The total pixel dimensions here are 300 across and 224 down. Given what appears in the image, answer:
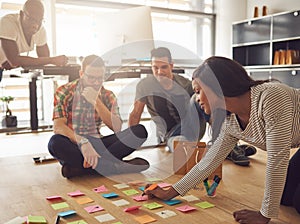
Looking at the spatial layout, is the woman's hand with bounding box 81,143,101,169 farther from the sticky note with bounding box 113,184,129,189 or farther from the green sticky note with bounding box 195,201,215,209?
the green sticky note with bounding box 195,201,215,209

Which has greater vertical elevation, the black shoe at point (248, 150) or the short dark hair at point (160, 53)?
the short dark hair at point (160, 53)

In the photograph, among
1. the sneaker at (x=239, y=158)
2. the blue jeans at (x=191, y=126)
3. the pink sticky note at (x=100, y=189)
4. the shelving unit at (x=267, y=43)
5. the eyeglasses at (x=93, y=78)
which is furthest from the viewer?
the shelving unit at (x=267, y=43)

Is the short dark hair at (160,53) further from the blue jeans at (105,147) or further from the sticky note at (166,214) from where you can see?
the sticky note at (166,214)

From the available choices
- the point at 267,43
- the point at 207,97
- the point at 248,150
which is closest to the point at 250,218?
the point at 207,97

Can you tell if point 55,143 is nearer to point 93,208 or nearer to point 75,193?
point 75,193

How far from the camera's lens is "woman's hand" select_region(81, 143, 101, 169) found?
1945 millimetres

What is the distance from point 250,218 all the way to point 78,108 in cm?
123

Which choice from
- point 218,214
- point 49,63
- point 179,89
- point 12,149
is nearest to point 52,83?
point 12,149

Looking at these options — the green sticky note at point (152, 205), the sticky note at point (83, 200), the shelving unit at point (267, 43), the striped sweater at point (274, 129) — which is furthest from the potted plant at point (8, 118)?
the shelving unit at point (267, 43)

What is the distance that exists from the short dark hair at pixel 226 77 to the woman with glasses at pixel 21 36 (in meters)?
1.51

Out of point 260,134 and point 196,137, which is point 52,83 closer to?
point 196,137

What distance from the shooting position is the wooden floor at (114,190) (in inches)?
58.8

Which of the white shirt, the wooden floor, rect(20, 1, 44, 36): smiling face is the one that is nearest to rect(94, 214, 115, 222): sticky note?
the wooden floor

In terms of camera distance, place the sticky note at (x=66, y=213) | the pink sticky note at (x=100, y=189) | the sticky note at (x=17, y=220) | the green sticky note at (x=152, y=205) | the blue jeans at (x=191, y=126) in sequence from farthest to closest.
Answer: the blue jeans at (x=191, y=126) → the pink sticky note at (x=100, y=189) → the green sticky note at (x=152, y=205) → the sticky note at (x=66, y=213) → the sticky note at (x=17, y=220)
